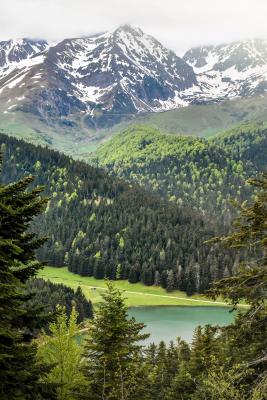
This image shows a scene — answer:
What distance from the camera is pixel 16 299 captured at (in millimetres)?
19609

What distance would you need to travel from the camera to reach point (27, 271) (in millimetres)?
20812

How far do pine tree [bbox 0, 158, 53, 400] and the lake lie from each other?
97.4 metres

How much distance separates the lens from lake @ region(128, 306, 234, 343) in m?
124

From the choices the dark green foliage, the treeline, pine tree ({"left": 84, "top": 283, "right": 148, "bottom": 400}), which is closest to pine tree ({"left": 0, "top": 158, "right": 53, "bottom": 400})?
the treeline

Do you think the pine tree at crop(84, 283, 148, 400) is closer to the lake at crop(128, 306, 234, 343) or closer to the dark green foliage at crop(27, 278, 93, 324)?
the lake at crop(128, 306, 234, 343)

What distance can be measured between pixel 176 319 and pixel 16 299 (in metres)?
131

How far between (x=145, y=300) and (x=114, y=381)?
143 m

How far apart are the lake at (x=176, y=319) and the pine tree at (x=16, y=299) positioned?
9745cm

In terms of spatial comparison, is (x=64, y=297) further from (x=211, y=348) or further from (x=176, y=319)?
(x=211, y=348)

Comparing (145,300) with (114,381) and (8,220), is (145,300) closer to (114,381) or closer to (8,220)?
(114,381)

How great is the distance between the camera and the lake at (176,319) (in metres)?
124

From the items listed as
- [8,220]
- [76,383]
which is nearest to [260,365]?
[8,220]

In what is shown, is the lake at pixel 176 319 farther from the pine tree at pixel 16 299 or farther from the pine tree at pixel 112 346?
the pine tree at pixel 16 299

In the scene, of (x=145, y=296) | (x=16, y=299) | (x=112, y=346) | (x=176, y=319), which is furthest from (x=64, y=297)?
(x=16, y=299)
